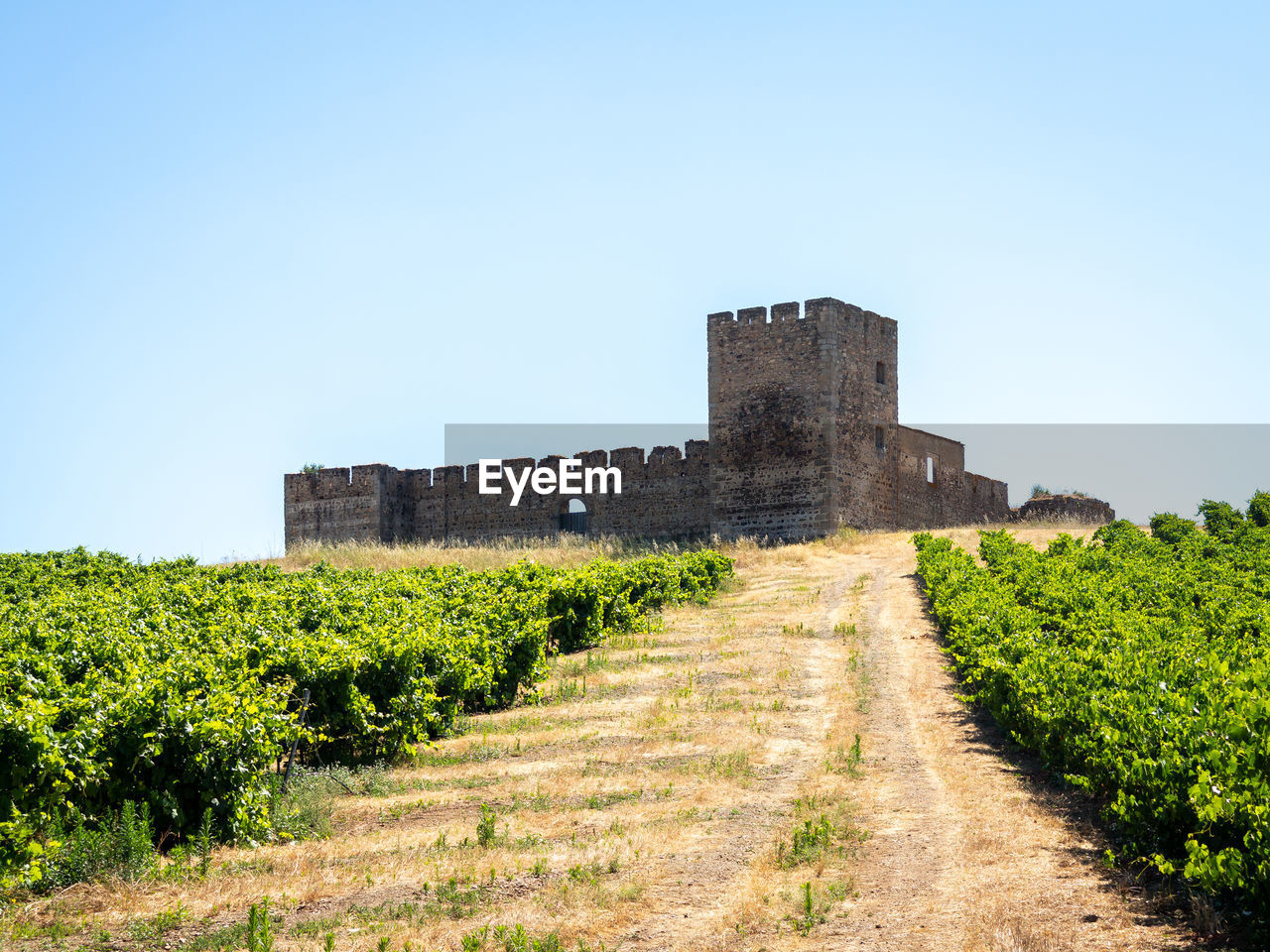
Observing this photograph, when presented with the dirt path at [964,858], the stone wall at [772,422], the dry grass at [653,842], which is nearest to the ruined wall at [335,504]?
the stone wall at [772,422]

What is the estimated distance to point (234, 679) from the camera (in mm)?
9023

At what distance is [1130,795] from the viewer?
7.06 metres

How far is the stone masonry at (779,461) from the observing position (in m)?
31.2

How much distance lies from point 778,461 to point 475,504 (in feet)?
31.7

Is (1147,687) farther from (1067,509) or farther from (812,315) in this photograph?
(1067,509)

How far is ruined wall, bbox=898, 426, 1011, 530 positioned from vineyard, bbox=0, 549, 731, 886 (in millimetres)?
18104

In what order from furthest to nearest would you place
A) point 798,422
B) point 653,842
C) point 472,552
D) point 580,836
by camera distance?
point 798,422
point 472,552
point 580,836
point 653,842

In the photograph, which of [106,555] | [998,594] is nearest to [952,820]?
[998,594]

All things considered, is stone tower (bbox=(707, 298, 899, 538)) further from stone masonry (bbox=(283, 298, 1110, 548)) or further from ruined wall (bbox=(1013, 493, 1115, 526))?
ruined wall (bbox=(1013, 493, 1115, 526))

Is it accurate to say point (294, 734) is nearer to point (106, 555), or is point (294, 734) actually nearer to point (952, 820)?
point (952, 820)

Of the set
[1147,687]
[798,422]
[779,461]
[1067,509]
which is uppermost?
[798,422]

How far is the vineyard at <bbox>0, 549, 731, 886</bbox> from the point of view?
7332 millimetres

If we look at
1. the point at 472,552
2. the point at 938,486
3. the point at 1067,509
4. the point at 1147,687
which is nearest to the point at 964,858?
the point at 1147,687

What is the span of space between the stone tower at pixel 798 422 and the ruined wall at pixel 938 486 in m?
0.95
